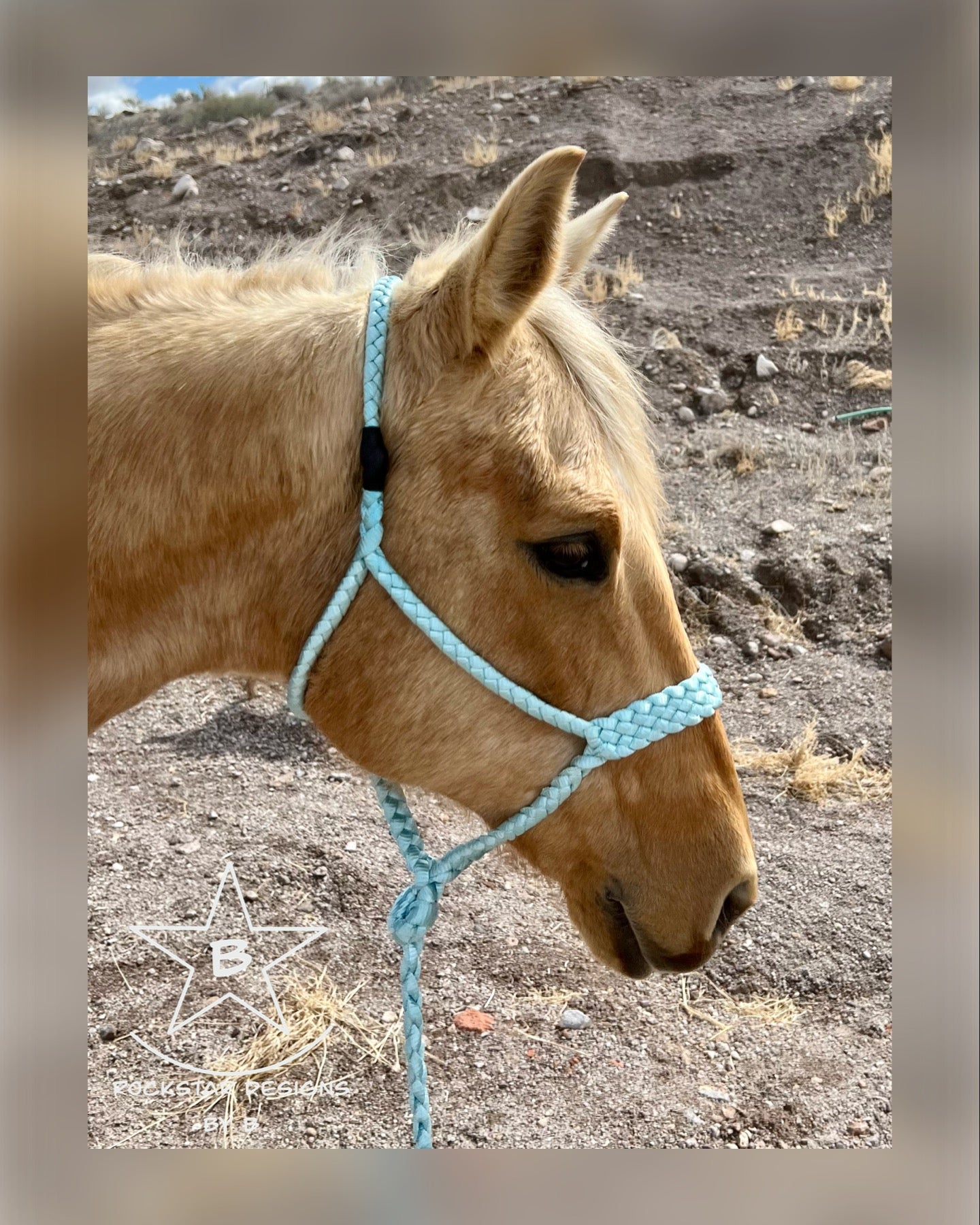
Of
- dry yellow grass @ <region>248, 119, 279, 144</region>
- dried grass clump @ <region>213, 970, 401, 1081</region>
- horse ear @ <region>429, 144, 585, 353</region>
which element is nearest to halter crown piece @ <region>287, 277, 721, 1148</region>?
horse ear @ <region>429, 144, 585, 353</region>

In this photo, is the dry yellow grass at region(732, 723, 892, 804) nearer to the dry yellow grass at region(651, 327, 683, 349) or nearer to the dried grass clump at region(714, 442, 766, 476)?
the dried grass clump at region(714, 442, 766, 476)

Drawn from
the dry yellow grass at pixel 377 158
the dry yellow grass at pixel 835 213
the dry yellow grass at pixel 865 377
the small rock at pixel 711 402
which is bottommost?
the small rock at pixel 711 402

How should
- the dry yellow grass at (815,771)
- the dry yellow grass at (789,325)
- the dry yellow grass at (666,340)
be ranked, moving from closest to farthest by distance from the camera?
the dry yellow grass at (815,771) → the dry yellow grass at (789,325) → the dry yellow grass at (666,340)

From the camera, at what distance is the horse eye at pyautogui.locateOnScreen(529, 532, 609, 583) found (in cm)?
102

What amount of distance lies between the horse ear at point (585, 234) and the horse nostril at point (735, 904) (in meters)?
0.81

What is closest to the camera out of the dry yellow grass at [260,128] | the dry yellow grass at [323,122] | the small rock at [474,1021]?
the small rock at [474,1021]

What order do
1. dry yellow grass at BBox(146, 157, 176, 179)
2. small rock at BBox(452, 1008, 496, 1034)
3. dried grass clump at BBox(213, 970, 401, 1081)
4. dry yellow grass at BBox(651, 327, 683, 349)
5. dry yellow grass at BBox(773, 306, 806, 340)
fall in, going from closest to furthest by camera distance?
dried grass clump at BBox(213, 970, 401, 1081), small rock at BBox(452, 1008, 496, 1034), dry yellow grass at BBox(146, 157, 176, 179), dry yellow grass at BBox(773, 306, 806, 340), dry yellow grass at BBox(651, 327, 683, 349)

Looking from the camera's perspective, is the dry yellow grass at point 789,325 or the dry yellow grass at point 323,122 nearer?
the dry yellow grass at point 323,122

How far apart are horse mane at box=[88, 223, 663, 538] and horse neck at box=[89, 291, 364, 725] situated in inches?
3.0

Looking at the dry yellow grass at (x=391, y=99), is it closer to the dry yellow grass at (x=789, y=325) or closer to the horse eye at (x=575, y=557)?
the dry yellow grass at (x=789, y=325)

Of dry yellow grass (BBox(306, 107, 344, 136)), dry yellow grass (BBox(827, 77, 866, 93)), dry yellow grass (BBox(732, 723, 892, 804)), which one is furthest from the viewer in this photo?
dry yellow grass (BBox(306, 107, 344, 136))

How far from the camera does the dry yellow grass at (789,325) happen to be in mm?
3812

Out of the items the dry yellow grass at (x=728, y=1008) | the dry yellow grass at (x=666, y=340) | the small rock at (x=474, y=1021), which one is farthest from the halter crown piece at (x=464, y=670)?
the dry yellow grass at (x=666, y=340)
